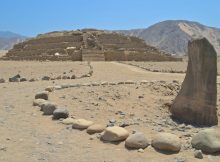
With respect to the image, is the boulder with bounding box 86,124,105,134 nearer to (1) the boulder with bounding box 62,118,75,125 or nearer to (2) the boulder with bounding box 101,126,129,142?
(2) the boulder with bounding box 101,126,129,142

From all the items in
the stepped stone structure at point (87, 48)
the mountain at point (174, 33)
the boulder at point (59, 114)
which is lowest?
the boulder at point (59, 114)

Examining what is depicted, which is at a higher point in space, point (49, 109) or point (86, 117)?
point (49, 109)

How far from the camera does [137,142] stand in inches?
280

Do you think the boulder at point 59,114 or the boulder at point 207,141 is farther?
the boulder at point 59,114

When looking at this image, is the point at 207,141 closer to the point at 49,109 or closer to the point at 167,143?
the point at 167,143

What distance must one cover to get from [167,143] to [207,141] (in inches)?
25.2

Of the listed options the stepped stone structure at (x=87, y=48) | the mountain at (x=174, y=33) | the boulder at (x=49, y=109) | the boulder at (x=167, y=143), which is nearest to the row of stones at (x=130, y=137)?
the boulder at (x=167, y=143)

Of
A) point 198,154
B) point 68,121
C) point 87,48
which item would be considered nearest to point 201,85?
point 68,121

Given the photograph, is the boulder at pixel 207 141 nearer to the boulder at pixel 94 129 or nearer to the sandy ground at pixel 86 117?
the sandy ground at pixel 86 117

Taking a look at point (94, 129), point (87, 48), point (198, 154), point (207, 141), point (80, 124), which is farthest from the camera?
point (87, 48)

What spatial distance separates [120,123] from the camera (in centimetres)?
926

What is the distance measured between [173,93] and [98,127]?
831 cm

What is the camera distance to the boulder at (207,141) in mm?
6793

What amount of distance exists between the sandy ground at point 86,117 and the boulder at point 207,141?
0.50ft
